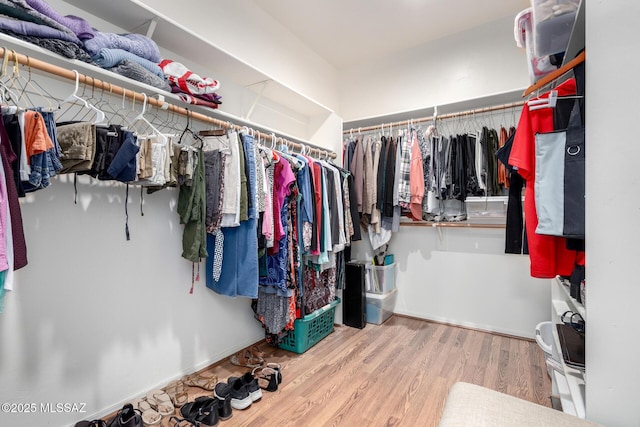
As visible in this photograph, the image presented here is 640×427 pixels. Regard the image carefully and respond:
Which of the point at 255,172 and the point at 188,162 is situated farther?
the point at 255,172

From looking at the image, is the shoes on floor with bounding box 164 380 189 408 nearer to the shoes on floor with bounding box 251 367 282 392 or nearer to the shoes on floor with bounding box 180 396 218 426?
the shoes on floor with bounding box 180 396 218 426

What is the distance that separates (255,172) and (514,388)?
7.01 ft

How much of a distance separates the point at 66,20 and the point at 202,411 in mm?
1950

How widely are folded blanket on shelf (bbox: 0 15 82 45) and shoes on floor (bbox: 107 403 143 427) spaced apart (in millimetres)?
1703

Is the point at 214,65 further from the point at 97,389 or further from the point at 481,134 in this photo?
the point at 481,134

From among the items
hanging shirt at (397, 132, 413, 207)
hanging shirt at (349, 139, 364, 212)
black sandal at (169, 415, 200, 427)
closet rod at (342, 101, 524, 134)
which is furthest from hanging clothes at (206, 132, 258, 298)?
closet rod at (342, 101, 524, 134)

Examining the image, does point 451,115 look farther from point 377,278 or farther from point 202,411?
point 202,411

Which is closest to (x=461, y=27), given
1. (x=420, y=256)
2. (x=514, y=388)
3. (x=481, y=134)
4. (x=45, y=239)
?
(x=481, y=134)

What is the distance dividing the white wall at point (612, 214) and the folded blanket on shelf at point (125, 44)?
1.80m

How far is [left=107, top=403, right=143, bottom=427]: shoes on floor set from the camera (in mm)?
1453

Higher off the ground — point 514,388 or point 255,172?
point 255,172

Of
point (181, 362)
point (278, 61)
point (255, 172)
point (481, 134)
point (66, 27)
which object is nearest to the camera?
point (66, 27)

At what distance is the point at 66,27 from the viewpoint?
125 centimetres

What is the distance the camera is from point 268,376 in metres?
2.00
